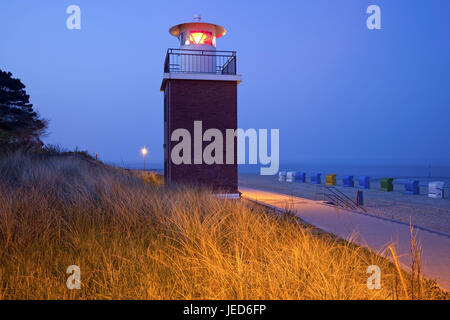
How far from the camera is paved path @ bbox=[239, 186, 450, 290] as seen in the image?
4.58 m

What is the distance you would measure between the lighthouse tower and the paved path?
16.6ft

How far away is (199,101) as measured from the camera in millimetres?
13406

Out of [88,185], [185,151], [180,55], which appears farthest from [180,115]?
[88,185]

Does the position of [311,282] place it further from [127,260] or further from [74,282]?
[74,282]

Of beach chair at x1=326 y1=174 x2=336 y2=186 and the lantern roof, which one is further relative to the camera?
beach chair at x1=326 y1=174 x2=336 y2=186

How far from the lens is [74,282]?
139 inches

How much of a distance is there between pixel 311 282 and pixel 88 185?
6.72 metres

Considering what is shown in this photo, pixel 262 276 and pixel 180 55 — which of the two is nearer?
pixel 262 276

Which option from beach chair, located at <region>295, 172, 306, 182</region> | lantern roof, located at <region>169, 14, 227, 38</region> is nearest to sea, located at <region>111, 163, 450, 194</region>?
beach chair, located at <region>295, 172, 306, 182</region>

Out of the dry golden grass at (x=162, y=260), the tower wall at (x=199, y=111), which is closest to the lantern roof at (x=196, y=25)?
the tower wall at (x=199, y=111)

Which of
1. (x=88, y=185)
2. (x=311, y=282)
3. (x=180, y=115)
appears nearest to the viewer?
(x=311, y=282)

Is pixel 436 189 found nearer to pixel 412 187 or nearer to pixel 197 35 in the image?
pixel 412 187

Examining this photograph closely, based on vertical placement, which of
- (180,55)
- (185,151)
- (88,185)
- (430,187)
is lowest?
(430,187)

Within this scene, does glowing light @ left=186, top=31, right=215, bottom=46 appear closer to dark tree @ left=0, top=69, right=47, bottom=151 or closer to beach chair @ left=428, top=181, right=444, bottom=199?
beach chair @ left=428, top=181, right=444, bottom=199
